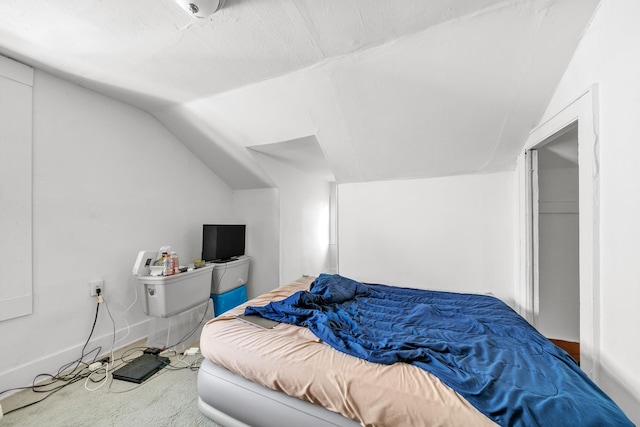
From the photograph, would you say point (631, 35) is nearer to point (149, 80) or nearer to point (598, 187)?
point (598, 187)

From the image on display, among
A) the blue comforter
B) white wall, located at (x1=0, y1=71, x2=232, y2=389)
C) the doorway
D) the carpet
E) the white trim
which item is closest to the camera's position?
the blue comforter

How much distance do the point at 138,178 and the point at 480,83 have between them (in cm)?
306

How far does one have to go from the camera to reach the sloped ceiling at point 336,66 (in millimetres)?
1287

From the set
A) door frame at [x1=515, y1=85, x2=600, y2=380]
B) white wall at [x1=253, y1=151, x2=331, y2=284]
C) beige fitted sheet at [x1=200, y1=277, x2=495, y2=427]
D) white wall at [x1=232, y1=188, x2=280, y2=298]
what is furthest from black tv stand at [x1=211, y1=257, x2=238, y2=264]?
door frame at [x1=515, y1=85, x2=600, y2=380]

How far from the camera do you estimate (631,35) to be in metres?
1.00

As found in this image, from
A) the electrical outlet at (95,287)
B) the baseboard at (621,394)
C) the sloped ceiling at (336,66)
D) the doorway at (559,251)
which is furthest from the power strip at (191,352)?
the doorway at (559,251)

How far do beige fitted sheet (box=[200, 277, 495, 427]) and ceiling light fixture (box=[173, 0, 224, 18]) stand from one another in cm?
175

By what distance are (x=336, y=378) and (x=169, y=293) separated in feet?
5.67

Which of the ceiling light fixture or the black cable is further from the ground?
the ceiling light fixture

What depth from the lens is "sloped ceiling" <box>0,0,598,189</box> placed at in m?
1.29

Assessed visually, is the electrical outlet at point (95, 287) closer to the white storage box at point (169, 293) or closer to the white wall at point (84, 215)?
the white wall at point (84, 215)

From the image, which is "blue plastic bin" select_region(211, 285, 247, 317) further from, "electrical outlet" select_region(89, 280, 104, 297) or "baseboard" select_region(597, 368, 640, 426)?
"baseboard" select_region(597, 368, 640, 426)

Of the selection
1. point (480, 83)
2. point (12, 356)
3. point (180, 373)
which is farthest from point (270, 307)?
point (480, 83)

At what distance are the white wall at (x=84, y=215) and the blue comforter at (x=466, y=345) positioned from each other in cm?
155
